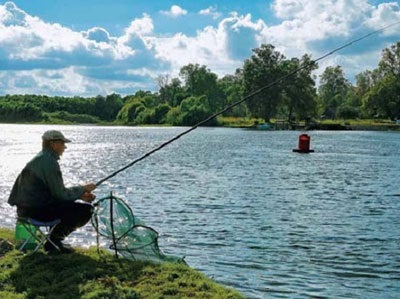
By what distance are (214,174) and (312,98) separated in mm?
123182

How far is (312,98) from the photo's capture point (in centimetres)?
15712

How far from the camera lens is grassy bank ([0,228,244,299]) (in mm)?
8570

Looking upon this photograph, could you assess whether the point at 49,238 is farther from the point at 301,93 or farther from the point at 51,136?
the point at 301,93

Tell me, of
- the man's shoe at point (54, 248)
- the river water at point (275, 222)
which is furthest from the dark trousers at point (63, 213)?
the river water at point (275, 222)

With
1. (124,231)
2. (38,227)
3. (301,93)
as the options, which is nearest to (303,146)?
(124,231)

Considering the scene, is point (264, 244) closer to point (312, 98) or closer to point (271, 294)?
point (271, 294)

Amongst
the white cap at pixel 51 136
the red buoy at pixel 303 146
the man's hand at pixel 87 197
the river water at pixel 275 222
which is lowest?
the river water at pixel 275 222

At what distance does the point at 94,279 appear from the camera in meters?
9.12

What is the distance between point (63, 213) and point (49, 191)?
48cm

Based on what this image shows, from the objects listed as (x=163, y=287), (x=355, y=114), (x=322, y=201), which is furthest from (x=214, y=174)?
(x=355, y=114)

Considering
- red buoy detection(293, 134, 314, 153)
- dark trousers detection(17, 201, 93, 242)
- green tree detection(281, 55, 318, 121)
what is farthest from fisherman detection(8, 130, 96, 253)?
green tree detection(281, 55, 318, 121)

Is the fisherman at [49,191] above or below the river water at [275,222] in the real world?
above

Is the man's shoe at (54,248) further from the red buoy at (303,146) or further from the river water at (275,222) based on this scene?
the red buoy at (303,146)

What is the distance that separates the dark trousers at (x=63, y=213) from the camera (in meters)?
9.88
